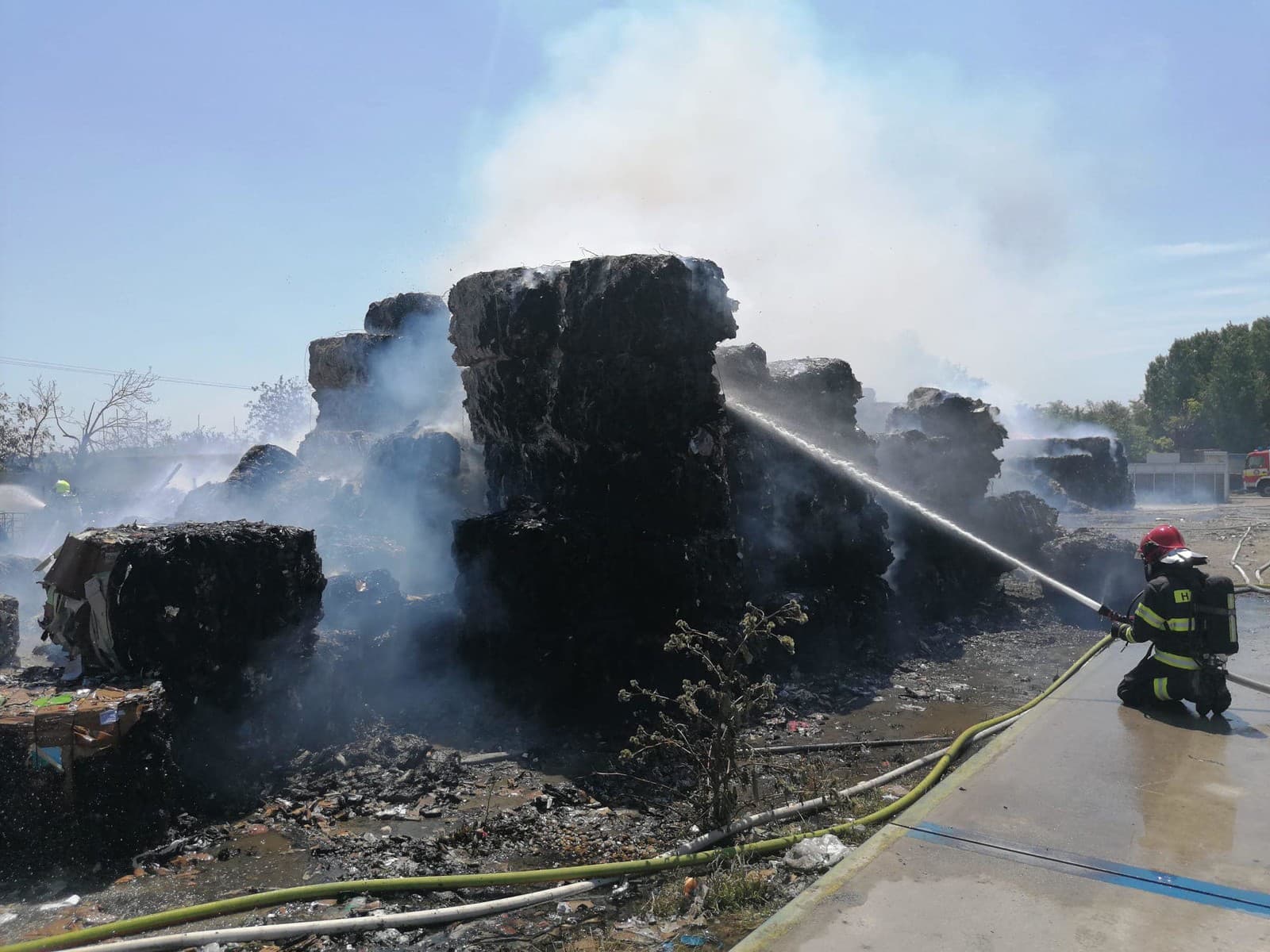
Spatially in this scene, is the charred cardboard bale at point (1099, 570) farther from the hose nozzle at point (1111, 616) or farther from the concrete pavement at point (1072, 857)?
the concrete pavement at point (1072, 857)

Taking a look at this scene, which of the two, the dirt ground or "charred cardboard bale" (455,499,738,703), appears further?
"charred cardboard bale" (455,499,738,703)

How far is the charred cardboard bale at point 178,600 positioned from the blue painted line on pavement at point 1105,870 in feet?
17.5

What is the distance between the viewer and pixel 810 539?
11516 mm

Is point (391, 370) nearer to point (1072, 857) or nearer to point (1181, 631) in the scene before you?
point (1181, 631)

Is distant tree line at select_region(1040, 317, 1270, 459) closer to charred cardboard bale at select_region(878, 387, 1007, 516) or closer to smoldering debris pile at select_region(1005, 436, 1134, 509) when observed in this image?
smoldering debris pile at select_region(1005, 436, 1134, 509)

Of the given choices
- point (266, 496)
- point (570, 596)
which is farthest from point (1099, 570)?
point (266, 496)

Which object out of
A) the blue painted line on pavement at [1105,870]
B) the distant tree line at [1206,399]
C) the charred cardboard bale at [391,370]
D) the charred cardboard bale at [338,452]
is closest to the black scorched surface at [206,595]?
the blue painted line on pavement at [1105,870]

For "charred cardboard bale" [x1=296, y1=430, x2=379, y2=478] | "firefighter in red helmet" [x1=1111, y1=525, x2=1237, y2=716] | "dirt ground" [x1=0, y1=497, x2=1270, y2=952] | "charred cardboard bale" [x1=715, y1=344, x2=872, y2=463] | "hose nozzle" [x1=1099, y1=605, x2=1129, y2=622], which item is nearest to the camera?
"dirt ground" [x1=0, y1=497, x2=1270, y2=952]

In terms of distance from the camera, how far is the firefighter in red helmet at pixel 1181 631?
561cm

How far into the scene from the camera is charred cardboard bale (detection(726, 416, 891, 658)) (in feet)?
35.1

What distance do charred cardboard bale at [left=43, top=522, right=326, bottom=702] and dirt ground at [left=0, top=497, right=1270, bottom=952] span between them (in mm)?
1071

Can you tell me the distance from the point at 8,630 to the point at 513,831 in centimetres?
825

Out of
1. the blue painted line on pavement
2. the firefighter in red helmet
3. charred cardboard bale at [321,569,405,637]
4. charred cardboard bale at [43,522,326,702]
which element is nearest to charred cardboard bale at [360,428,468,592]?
charred cardboard bale at [321,569,405,637]

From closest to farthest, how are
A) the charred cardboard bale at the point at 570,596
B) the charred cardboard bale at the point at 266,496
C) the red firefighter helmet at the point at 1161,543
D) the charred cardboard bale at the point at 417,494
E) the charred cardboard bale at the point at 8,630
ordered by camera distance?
the red firefighter helmet at the point at 1161,543
the charred cardboard bale at the point at 570,596
the charred cardboard bale at the point at 8,630
the charred cardboard bale at the point at 417,494
the charred cardboard bale at the point at 266,496
